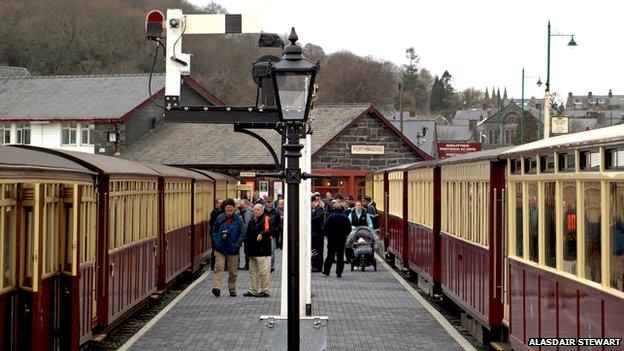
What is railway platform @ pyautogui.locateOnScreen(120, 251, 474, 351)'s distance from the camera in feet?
46.8

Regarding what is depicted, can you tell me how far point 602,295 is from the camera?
763 cm

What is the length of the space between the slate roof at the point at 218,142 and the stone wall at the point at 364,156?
53cm

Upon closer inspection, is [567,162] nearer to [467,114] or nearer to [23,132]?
[23,132]

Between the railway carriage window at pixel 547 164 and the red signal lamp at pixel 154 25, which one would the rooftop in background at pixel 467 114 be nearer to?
the red signal lamp at pixel 154 25

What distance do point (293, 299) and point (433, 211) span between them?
1115cm

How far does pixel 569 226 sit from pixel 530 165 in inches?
72.8

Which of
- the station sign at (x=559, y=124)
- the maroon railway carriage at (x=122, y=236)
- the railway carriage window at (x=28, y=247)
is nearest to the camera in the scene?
the railway carriage window at (x=28, y=247)

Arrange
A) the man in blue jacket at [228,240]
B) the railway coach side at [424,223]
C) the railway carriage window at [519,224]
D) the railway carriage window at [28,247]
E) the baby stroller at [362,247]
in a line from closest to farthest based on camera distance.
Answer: the railway carriage window at [28,247]
the railway carriage window at [519,224]
the railway coach side at [424,223]
the man in blue jacket at [228,240]
the baby stroller at [362,247]

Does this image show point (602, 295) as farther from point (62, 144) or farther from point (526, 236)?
point (62, 144)

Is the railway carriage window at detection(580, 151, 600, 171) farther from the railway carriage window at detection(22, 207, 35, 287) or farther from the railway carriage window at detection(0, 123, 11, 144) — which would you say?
the railway carriage window at detection(0, 123, 11, 144)

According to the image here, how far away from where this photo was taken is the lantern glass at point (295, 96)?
28.1 ft

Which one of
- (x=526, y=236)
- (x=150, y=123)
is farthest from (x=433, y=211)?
(x=150, y=123)

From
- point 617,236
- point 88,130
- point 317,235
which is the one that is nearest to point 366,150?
point 88,130

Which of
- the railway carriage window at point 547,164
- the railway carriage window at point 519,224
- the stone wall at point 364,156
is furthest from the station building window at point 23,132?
the railway carriage window at point 547,164
